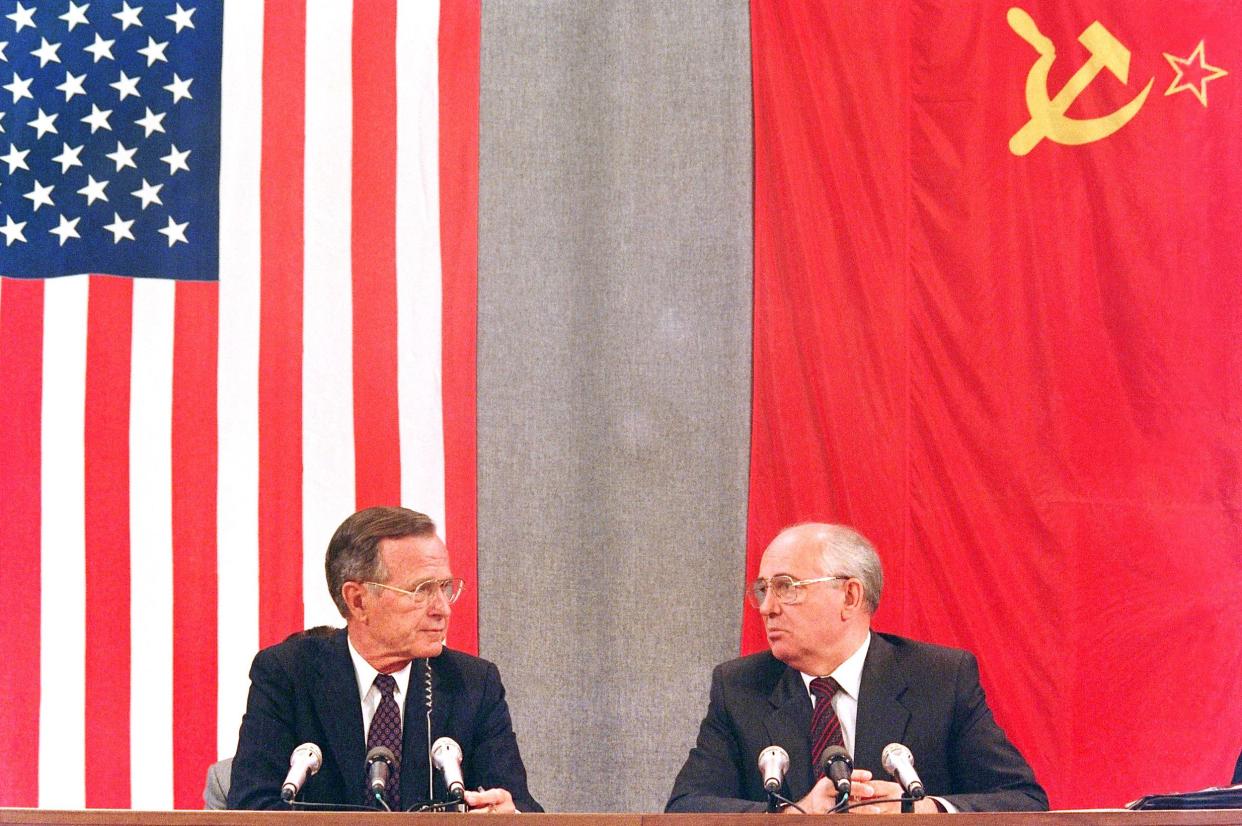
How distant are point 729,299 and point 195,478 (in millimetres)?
1783

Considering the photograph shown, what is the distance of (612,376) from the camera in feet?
14.5

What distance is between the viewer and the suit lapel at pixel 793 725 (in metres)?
3.02

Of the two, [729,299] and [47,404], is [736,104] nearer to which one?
[729,299]

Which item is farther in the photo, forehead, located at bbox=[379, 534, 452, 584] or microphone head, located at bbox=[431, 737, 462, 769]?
forehead, located at bbox=[379, 534, 452, 584]

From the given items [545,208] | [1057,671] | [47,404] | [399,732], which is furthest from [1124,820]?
[47,404]

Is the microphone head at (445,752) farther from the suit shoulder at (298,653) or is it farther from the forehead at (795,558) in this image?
the forehead at (795,558)

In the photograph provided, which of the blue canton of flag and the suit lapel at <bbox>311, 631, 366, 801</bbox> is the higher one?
the blue canton of flag

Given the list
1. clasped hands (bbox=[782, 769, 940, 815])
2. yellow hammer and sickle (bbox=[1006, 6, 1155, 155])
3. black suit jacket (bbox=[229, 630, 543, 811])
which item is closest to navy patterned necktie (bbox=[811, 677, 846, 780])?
clasped hands (bbox=[782, 769, 940, 815])

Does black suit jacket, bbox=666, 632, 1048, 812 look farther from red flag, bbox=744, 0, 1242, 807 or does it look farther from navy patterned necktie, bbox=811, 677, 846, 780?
red flag, bbox=744, 0, 1242, 807

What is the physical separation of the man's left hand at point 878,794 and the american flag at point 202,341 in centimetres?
187

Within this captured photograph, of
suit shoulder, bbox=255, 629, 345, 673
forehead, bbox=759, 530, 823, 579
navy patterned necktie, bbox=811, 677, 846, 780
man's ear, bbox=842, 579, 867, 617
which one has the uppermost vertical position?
forehead, bbox=759, 530, 823, 579

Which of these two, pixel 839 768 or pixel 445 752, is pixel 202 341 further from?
pixel 839 768

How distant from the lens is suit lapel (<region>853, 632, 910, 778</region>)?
3020mm

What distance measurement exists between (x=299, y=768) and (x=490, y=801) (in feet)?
1.32
